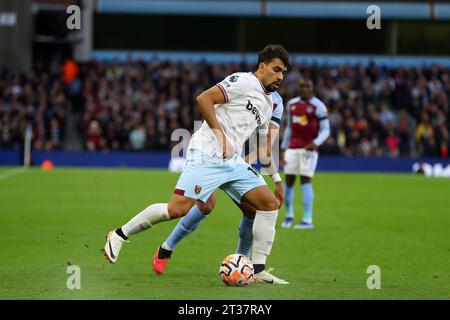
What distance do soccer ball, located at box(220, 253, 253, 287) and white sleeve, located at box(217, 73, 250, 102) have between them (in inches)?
62.1

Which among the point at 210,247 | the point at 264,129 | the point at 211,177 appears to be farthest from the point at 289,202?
the point at 211,177

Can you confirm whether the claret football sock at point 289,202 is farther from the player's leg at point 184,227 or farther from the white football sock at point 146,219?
the white football sock at point 146,219

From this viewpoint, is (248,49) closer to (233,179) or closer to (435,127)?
(435,127)

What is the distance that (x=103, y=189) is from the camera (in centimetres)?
2416

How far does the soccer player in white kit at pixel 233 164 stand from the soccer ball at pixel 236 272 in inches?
11.0

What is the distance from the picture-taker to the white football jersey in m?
9.55

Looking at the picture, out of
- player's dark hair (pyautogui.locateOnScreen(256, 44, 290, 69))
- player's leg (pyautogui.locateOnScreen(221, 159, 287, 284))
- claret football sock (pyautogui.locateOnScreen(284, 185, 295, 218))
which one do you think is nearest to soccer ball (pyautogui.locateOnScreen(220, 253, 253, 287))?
player's leg (pyautogui.locateOnScreen(221, 159, 287, 284))

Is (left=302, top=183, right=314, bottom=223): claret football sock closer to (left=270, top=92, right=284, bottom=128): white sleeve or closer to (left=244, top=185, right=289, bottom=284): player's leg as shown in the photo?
(left=270, top=92, right=284, bottom=128): white sleeve

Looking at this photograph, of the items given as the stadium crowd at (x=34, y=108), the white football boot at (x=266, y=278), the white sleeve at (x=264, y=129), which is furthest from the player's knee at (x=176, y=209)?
the stadium crowd at (x=34, y=108)

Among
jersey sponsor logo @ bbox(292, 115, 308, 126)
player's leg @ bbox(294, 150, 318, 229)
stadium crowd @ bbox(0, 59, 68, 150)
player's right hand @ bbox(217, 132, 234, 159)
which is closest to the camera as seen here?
player's right hand @ bbox(217, 132, 234, 159)

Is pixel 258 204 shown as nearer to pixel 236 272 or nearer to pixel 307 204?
pixel 236 272

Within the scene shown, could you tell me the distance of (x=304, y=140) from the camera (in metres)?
17.1

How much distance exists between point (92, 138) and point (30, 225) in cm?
1943
